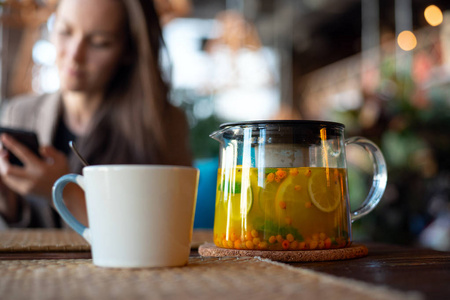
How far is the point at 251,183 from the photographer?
1.90ft

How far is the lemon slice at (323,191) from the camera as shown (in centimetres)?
57

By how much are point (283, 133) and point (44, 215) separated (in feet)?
3.92

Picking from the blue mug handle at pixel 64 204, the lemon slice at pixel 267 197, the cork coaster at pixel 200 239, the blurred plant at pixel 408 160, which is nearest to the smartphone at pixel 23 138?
the cork coaster at pixel 200 239

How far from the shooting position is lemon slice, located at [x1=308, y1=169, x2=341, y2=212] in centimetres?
57

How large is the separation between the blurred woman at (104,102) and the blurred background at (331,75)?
154 millimetres

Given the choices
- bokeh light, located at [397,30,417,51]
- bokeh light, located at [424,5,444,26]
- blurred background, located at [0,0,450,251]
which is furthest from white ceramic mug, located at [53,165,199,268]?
bokeh light, located at [397,30,417,51]

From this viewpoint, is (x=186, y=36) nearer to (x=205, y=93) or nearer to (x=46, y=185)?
(x=205, y=93)

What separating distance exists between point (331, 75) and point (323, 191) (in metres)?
6.04

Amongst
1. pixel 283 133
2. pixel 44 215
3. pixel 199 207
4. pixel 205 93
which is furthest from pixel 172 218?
pixel 205 93

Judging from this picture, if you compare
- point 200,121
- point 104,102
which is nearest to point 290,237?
point 104,102

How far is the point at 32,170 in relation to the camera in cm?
118

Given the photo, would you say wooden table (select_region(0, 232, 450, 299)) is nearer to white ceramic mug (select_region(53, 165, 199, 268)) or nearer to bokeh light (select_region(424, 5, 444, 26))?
white ceramic mug (select_region(53, 165, 199, 268))

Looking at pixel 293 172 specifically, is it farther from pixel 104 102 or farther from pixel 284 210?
pixel 104 102

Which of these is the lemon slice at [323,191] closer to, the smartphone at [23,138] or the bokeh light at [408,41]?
the smartphone at [23,138]
